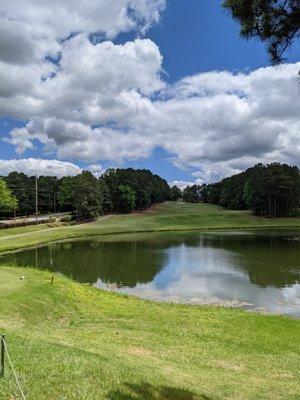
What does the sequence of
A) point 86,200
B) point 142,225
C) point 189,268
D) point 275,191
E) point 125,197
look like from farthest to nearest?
point 125,197, point 275,191, point 86,200, point 142,225, point 189,268

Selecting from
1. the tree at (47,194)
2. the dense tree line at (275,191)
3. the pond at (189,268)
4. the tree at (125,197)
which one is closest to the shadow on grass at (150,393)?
the pond at (189,268)

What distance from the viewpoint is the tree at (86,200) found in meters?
108

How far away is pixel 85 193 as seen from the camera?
108 metres

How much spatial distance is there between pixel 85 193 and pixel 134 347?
302 feet

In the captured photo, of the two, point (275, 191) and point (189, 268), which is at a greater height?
point (275, 191)

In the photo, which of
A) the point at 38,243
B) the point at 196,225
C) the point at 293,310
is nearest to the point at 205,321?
the point at 293,310

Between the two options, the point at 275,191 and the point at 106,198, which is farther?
the point at 106,198

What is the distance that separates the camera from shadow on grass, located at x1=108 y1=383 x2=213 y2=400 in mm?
9953

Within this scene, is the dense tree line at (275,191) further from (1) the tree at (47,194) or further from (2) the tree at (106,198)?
(1) the tree at (47,194)

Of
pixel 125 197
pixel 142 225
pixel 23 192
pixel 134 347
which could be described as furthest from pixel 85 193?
pixel 134 347

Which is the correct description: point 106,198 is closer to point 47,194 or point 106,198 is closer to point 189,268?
point 47,194

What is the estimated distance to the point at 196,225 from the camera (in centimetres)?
10981

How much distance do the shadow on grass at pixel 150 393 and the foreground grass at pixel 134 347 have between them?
29 millimetres

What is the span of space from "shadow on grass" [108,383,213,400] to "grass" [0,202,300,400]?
28 millimetres
